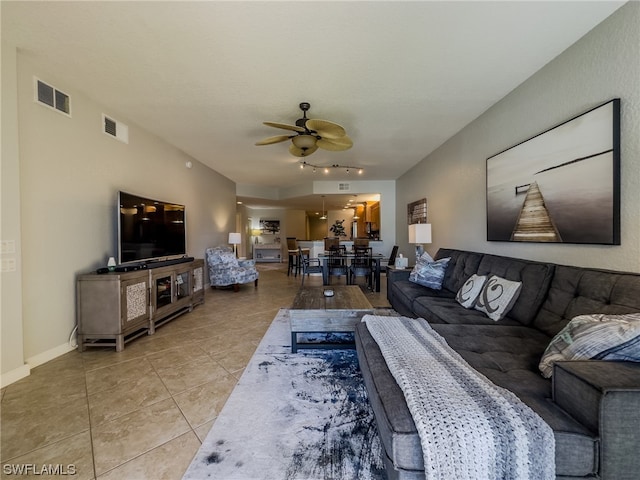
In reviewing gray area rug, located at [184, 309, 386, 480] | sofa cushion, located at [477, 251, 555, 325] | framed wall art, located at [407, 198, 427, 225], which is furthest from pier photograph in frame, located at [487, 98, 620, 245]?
framed wall art, located at [407, 198, 427, 225]

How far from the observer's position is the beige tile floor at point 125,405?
135 cm

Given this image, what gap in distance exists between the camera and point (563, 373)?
1.03 metres

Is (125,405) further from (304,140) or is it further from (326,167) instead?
(326,167)

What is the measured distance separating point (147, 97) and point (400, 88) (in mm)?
2727

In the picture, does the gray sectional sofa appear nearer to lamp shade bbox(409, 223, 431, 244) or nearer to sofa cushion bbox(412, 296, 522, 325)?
sofa cushion bbox(412, 296, 522, 325)

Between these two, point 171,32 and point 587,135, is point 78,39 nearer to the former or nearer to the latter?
point 171,32

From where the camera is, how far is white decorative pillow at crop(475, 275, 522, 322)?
2129mm

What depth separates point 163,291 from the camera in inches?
134

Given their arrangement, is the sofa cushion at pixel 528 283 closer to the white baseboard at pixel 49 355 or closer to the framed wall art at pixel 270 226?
the white baseboard at pixel 49 355

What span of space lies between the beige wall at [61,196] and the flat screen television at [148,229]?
246 millimetres

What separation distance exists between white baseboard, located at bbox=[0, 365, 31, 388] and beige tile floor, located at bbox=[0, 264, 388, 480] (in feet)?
0.21

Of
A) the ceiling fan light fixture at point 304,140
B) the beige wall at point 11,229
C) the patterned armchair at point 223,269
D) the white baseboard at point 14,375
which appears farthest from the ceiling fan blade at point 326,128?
the patterned armchair at point 223,269

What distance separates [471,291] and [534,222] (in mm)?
859

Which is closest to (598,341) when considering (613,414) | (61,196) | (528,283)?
(613,414)
